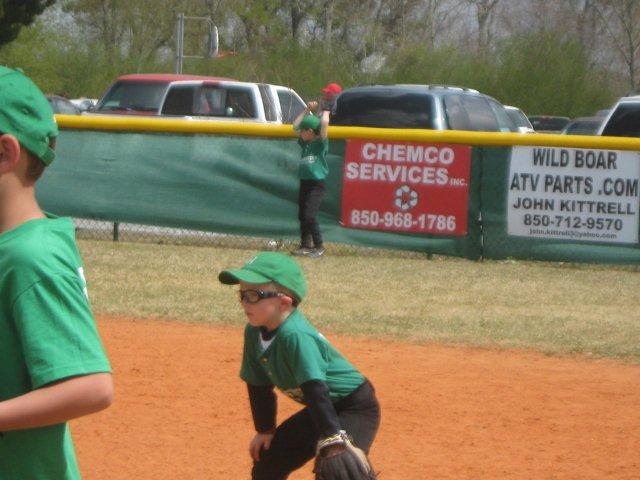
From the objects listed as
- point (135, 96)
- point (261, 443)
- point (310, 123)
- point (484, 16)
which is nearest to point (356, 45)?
point (484, 16)

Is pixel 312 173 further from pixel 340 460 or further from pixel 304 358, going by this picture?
pixel 340 460

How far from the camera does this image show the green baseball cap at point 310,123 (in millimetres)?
12969

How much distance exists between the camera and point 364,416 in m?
4.33

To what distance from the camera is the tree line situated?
40000 mm

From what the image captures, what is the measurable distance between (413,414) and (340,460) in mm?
2906

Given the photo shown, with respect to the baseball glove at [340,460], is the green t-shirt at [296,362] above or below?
above

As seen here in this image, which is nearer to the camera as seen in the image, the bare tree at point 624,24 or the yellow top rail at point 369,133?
the yellow top rail at point 369,133

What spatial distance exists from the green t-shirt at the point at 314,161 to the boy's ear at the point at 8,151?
10.9 meters

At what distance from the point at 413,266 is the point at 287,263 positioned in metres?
8.77

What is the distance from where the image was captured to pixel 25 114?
7.03 ft

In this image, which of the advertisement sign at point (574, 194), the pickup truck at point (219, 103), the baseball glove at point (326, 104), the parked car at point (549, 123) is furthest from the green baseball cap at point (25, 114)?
the parked car at point (549, 123)

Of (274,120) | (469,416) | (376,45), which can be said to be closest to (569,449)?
(469,416)

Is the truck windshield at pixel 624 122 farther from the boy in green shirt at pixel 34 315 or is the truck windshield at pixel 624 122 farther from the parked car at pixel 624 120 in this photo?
the boy in green shirt at pixel 34 315

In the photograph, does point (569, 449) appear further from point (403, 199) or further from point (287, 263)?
point (403, 199)
